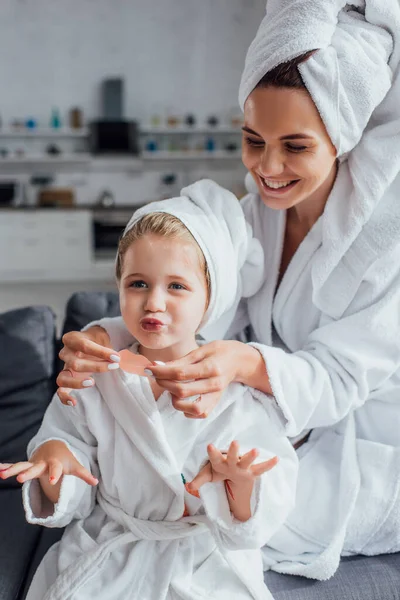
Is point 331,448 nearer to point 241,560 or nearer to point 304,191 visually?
point 241,560

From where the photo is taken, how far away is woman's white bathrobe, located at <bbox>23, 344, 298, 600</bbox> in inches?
37.2

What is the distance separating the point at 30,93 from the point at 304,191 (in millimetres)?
4993

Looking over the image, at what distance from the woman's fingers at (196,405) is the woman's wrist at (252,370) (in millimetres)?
91

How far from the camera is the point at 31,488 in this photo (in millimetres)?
971

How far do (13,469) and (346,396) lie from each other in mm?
619

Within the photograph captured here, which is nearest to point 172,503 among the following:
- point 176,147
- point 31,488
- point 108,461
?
point 108,461

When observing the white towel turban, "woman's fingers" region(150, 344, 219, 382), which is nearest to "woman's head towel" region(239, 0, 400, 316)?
the white towel turban

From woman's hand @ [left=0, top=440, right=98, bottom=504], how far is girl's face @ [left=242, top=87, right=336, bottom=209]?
1.97 feet

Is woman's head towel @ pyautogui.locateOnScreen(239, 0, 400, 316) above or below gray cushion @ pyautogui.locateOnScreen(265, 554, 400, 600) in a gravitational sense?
above

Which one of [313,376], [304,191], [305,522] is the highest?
→ [304,191]

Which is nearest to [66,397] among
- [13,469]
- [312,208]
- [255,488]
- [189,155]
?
[13,469]

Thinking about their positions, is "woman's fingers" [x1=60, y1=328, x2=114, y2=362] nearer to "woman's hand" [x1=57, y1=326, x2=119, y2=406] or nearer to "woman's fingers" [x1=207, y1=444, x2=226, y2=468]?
"woman's hand" [x1=57, y1=326, x2=119, y2=406]

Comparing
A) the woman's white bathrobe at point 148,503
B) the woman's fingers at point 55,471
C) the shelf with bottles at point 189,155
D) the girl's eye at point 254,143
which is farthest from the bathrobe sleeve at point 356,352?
the shelf with bottles at point 189,155

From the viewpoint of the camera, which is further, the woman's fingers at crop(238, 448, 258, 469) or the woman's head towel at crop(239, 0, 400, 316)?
the woman's head towel at crop(239, 0, 400, 316)
